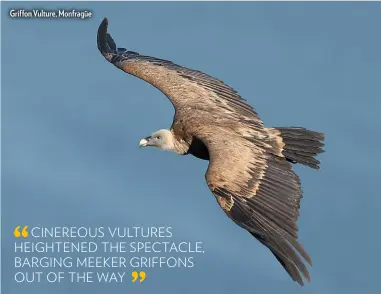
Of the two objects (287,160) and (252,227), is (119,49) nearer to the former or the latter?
(287,160)

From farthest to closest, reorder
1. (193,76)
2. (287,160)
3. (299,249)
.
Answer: (193,76) < (287,160) < (299,249)

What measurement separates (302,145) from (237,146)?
1.29m

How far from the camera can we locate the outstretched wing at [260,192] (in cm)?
1556

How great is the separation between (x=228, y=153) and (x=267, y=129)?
1488mm

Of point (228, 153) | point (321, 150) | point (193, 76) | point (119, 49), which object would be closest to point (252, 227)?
point (228, 153)

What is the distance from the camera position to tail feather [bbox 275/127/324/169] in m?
18.3

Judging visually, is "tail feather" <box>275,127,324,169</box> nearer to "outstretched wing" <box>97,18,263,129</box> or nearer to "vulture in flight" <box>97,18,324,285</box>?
"vulture in flight" <box>97,18,324,285</box>

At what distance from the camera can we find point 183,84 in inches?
798

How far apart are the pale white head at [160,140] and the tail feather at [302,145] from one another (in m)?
1.69

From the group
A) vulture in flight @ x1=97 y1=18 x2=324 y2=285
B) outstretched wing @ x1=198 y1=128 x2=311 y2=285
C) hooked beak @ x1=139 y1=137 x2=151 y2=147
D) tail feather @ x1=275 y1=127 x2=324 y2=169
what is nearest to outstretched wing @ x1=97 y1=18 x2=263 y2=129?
vulture in flight @ x1=97 y1=18 x2=324 y2=285

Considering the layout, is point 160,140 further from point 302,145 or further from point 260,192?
point 260,192

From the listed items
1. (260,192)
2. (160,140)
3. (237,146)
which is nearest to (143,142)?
(160,140)

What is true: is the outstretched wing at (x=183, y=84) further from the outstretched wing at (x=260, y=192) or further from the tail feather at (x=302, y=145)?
the outstretched wing at (x=260, y=192)

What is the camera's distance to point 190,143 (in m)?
18.9
